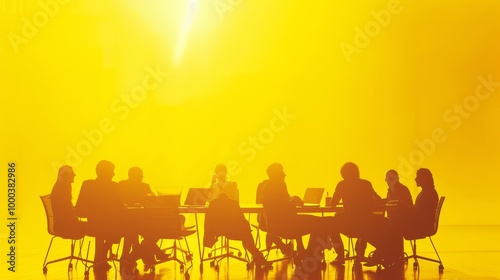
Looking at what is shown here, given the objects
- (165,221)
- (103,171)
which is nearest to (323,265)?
(165,221)

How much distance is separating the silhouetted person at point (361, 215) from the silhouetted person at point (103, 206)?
7.64ft

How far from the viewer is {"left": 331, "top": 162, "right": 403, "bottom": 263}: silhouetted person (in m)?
6.95

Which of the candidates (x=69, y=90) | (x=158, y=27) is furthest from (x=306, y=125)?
(x=69, y=90)

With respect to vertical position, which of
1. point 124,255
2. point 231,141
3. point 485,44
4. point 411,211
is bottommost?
point 124,255

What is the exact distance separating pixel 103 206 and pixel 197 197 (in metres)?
1.16

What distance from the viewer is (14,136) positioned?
13.2m

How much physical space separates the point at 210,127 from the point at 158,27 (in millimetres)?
2288

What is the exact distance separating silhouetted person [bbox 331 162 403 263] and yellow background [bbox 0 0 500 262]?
6.23m

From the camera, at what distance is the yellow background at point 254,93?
43.3 feet

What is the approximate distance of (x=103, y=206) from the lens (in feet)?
22.6

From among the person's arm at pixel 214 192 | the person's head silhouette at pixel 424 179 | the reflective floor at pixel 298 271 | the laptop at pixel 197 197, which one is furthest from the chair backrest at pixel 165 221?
the person's head silhouette at pixel 424 179

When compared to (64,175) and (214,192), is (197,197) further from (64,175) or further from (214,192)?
(64,175)

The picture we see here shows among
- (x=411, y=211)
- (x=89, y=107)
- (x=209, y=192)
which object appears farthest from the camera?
(x=89, y=107)

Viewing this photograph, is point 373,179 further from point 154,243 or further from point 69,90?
point 154,243
